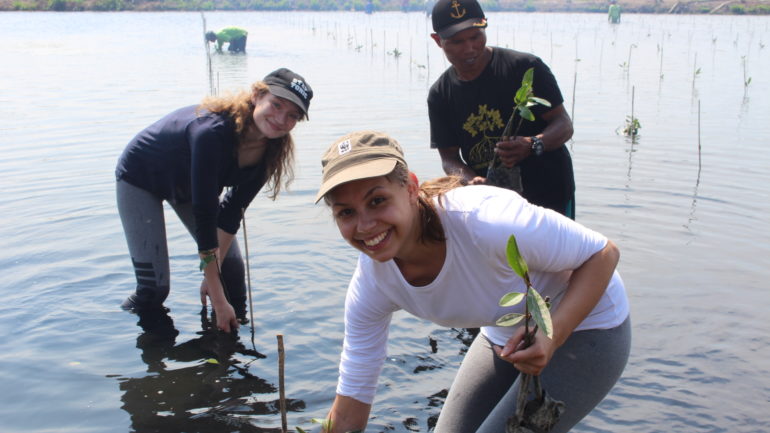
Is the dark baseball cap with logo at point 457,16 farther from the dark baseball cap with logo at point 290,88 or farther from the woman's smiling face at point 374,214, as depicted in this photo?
the woman's smiling face at point 374,214

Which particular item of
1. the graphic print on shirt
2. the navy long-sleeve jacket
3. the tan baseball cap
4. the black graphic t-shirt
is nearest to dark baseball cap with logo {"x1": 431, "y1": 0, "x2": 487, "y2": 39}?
the black graphic t-shirt

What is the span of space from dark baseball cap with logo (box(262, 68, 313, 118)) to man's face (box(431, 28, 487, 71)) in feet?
2.74

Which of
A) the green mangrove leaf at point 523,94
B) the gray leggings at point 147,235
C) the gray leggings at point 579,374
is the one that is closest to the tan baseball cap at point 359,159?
the gray leggings at point 579,374

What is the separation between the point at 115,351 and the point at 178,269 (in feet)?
5.01

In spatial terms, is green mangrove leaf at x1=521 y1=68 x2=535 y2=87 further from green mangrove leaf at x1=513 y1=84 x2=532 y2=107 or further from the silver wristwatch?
the silver wristwatch

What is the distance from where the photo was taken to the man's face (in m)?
4.05

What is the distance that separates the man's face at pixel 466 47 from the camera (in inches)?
159

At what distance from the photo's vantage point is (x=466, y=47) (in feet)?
13.3

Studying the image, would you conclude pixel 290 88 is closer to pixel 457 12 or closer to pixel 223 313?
pixel 457 12

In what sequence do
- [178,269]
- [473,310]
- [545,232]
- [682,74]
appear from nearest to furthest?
[545,232] < [473,310] < [178,269] < [682,74]

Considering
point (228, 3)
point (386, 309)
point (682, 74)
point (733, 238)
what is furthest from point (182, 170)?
point (228, 3)

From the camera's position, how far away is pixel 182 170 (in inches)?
174

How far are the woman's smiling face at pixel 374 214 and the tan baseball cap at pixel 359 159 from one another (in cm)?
5

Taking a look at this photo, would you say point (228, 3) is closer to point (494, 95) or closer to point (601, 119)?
point (601, 119)
